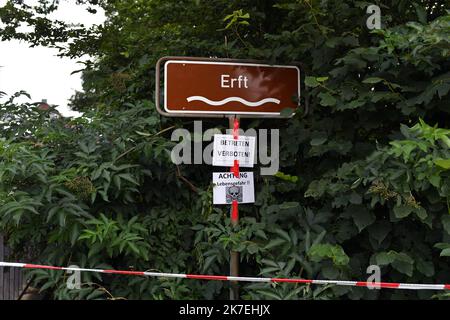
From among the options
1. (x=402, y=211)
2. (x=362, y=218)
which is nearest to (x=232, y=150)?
(x=362, y=218)

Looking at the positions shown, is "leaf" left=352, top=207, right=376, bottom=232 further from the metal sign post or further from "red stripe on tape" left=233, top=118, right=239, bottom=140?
"red stripe on tape" left=233, top=118, right=239, bottom=140

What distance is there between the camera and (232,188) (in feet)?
10.2

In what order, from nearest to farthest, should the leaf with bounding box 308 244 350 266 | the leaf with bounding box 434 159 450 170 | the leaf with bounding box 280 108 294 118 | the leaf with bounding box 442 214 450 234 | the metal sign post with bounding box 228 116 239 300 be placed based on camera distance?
the leaf with bounding box 434 159 450 170 < the leaf with bounding box 442 214 450 234 < the leaf with bounding box 308 244 350 266 < the metal sign post with bounding box 228 116 239 300 < the leaf with bounding box 280 108 294 118

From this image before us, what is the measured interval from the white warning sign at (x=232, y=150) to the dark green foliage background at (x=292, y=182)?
0.28 meters

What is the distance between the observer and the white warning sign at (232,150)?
3064mm

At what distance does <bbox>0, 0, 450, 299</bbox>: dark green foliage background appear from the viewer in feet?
8.31

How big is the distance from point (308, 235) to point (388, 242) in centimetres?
48

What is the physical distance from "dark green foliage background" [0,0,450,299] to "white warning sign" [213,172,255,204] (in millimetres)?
136

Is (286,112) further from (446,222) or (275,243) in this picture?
(446,222)

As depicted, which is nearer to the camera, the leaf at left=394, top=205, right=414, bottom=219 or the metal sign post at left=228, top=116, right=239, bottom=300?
the leaf at left=394, top=205, right=414, bottom=219

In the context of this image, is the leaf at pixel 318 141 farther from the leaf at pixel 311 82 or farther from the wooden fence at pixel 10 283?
the wooden fence at pixel 10 283

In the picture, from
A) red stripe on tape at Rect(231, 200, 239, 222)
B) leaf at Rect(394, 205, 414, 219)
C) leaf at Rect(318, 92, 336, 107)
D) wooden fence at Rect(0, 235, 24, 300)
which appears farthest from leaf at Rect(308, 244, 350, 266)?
wooden fence at Rect(0, 235, 24, 300)

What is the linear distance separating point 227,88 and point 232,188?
719 millimetres

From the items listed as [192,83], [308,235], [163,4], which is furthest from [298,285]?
[163,4]
